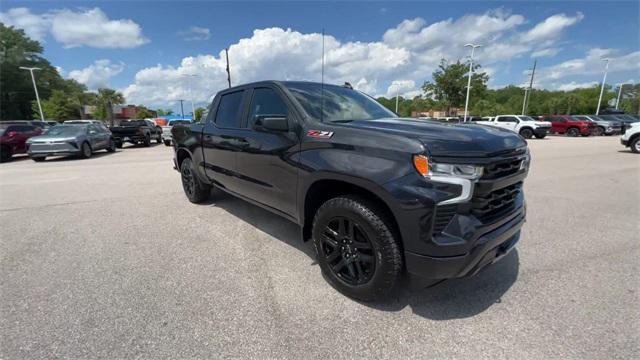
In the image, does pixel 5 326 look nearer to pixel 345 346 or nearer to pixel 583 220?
pixel 345 346

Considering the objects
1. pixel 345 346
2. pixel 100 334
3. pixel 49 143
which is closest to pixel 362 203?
pixel 345 346

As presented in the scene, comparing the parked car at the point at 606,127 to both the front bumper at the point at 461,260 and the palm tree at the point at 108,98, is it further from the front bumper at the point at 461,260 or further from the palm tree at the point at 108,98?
the palm tree at the point at 108,98

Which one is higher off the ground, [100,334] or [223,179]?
[223,179]

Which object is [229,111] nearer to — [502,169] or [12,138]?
[502,169]

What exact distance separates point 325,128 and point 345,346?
65.0 inches

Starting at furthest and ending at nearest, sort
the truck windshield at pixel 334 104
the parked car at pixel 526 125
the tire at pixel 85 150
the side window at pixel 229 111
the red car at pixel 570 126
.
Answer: the red car at pixel 570 126, the parked car at pixel 526 125, the tire at pixel 85 150, the side window at pixel 229 111, the truck windshield at pixel 334 104

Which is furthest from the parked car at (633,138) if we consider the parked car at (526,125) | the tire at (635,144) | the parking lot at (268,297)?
the parking lot at (268,297)

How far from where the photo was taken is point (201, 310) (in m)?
2.36

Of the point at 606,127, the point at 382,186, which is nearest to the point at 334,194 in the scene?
the point at 382,186

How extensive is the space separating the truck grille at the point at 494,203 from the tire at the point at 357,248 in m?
0.59

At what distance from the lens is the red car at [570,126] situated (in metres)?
24.0

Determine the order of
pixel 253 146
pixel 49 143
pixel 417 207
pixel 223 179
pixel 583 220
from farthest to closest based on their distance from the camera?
pixel 49 143 → pixel 583 220 → pixel 223 179 → pixel 253 146 → pixel 417 207

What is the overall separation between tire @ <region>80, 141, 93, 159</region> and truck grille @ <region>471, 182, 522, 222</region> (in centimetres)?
1516

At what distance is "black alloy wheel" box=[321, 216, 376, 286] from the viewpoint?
2.33m
